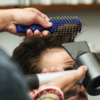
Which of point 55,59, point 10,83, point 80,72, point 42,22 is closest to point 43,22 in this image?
point 42,22

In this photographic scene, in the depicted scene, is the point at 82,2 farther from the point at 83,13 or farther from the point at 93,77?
the point at 93,77

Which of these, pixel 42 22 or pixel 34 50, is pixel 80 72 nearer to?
pixel 42 22

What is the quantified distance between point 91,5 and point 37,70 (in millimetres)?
881

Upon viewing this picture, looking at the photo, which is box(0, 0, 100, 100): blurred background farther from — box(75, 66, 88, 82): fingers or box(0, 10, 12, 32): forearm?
box(75, 66, 88, 82): fingers

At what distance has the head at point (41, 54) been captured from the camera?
36.9 inches

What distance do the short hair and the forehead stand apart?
27mm

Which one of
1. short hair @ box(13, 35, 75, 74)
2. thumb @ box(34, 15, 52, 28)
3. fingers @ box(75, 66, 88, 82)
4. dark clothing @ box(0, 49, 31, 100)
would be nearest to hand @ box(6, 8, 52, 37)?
thumb @ box(34, 15, 52, 28)

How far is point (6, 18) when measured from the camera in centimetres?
82

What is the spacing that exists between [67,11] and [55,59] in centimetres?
78

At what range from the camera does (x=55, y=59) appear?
3.05 ft

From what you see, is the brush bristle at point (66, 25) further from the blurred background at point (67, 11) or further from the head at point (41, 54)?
the blurred background at point (67, 11)

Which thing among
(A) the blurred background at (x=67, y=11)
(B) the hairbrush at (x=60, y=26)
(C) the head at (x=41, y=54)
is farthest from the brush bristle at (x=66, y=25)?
(A) the blurred background at (x=67, y=11)

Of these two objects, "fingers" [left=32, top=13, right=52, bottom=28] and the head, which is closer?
"fingers" [left=32, top=13, right=52, bottom=28]

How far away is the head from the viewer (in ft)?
3.07
